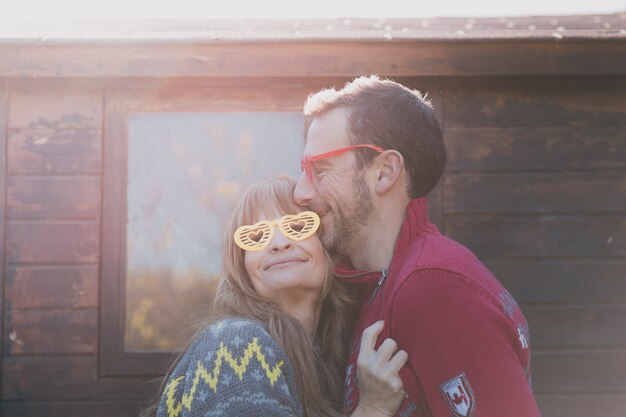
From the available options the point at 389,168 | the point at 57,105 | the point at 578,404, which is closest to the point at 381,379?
the point at 389,168

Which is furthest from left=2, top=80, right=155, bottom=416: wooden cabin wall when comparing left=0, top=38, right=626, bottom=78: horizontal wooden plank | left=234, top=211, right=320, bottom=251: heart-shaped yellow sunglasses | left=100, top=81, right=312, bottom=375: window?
left=234, top=211, right=320, bottom=251: heart-shaped yellow sunglasses

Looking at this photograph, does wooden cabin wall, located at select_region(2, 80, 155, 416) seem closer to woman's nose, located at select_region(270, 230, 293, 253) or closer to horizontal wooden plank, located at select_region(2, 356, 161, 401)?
horizontal wooden plank, located at select_region(2, 356, 161, 401)

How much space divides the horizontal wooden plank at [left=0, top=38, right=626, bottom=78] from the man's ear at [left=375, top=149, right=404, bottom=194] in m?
1.33

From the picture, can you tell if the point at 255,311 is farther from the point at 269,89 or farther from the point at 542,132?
the point at 542,132

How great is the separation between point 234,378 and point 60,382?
7.50ft

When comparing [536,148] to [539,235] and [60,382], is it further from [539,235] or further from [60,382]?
[60,382]

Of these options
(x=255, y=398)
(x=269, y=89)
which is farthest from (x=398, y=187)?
(x=269, y=89)

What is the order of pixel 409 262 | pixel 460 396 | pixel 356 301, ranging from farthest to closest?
1. pixel 356 301
2. pixel 409 262
3. pixel 460 396

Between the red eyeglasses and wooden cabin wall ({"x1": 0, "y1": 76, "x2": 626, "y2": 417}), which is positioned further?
wooden cabin wall ({"x1": 0, "y1": 76, "x2": 626, "y2": 417})

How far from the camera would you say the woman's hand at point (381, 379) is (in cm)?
236

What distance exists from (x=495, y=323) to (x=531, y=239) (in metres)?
2.17

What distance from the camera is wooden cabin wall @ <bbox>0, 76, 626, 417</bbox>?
13.8 ft

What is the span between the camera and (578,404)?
4.29 metres

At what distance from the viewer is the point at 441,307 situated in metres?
2.29
